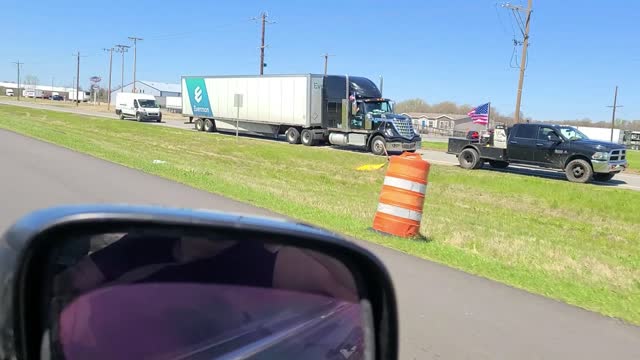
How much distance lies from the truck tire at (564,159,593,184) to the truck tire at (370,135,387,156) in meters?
10.1

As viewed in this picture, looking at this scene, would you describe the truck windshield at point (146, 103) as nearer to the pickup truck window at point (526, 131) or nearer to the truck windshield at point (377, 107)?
the truck windshield at point (377, 107)

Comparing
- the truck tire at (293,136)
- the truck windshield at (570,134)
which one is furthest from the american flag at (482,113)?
the truck windshield at (570,134)

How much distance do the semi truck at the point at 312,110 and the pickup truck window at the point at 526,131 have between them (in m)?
6.68

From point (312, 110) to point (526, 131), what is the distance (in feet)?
47.7

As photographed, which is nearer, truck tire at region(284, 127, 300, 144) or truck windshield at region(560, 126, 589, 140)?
truck windshield at region(560, 126, 589, 140)

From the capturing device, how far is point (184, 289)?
5.34 feet

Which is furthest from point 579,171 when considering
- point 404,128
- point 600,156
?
point 404,128

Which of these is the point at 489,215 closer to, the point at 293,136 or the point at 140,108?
the point at 293,136

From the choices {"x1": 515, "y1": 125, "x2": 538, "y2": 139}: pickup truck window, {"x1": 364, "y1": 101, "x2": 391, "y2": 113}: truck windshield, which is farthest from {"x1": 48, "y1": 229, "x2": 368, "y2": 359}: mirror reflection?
{"x1": 364, "y1": 101, "x2": 391, "y2": 113}: truck windshield

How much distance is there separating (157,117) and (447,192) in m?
42.0

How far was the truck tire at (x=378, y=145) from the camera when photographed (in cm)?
2949

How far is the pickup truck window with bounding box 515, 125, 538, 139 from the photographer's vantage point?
22.6 meters

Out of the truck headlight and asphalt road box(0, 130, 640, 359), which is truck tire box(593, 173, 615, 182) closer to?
the truck headlight

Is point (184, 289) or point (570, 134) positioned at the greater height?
point (570, 134)
